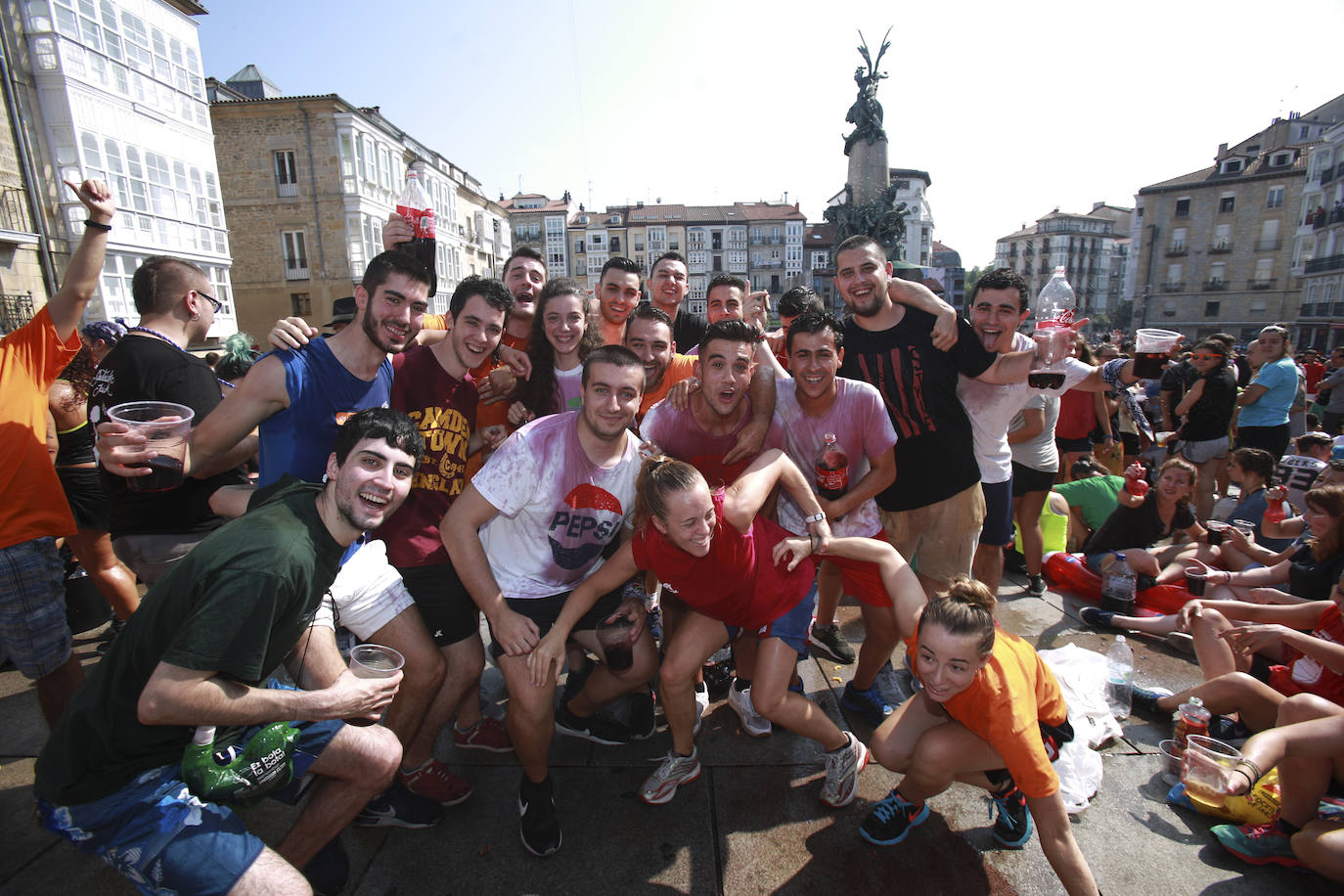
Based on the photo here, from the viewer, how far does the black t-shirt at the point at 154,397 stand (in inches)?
126

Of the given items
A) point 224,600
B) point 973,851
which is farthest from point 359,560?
point 973,851

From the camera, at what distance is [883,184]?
722 inches

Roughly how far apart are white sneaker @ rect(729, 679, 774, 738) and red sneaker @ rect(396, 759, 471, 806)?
1486 mm

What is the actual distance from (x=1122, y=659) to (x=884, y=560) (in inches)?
79.6

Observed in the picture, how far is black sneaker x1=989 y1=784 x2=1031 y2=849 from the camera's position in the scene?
2.65 m

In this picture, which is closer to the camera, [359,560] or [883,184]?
[359,560]

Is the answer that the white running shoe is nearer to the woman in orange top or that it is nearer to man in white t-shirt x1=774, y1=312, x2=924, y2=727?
the woman in orange top

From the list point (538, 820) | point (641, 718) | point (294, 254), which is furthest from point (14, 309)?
point (538, 820)

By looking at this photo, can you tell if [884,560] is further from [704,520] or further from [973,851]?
[973,851]

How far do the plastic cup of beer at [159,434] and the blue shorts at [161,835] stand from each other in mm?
1097

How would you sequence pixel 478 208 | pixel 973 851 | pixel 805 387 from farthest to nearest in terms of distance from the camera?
pixel 478 208
pixel 805 387
pixel 973 851

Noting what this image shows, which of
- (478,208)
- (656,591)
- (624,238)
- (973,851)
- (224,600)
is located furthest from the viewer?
(624,238)

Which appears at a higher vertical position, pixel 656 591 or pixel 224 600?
pixel 224 600

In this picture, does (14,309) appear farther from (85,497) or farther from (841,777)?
(841,777)
